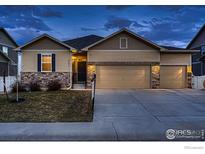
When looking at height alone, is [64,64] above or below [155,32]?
below

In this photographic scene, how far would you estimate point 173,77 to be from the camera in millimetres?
19391

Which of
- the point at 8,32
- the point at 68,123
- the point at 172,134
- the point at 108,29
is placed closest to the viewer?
the point at 172,134

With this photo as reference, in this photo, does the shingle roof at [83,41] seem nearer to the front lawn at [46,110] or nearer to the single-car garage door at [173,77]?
the single-car garage door at [173,77]

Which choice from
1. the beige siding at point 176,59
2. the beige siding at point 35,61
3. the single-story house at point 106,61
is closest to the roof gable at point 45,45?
the single-story house at point 106,61

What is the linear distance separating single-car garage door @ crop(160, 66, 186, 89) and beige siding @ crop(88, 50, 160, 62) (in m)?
1.40

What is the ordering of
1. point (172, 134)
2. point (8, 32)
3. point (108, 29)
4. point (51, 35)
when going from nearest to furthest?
point (172, 134) < point (51, 35) < point (108, 29) < point (8, 32)

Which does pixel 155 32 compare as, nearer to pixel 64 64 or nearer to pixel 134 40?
pixel 134 40

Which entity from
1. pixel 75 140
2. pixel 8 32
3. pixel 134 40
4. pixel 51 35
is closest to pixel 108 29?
pixel 134 40

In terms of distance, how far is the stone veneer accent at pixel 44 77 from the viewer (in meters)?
18.4

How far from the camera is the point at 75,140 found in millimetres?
5941

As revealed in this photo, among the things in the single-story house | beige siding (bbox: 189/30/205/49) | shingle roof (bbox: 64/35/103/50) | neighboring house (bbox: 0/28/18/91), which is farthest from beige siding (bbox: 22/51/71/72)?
beige siding (bbox: 189/30/205/49)

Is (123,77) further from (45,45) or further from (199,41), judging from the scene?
(199,41)

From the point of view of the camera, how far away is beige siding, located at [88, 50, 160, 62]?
60.9 feet
